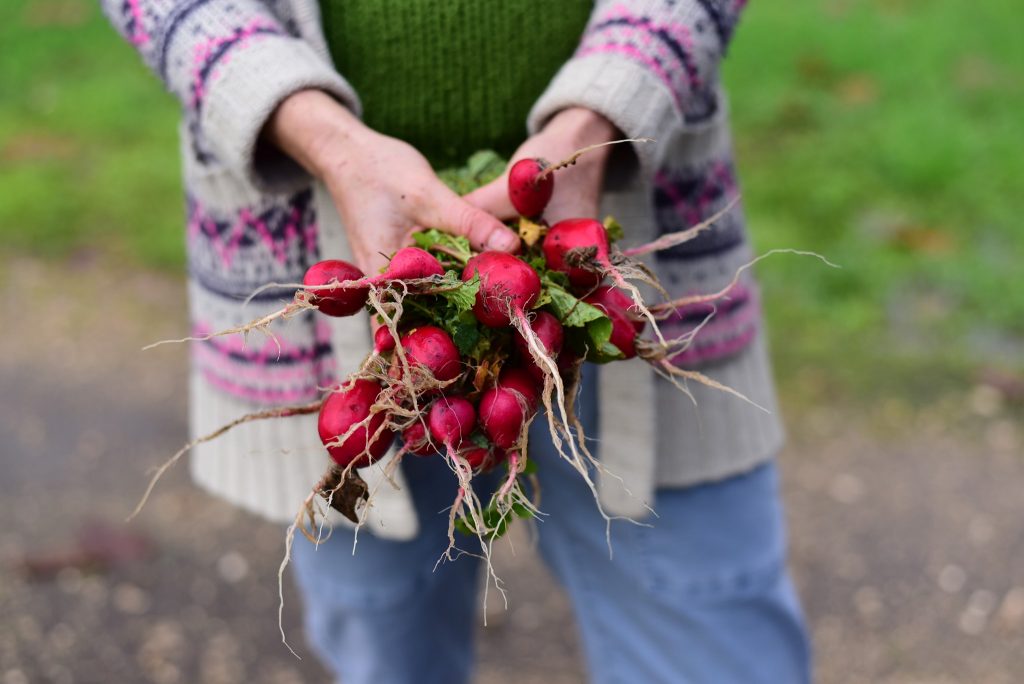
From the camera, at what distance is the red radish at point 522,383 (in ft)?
3.63

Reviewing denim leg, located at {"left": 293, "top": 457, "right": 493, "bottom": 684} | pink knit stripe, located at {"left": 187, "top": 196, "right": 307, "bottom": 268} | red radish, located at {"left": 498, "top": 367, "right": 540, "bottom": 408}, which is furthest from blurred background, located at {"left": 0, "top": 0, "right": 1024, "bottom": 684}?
red radish, located at {"left": 498, "top": 367, "right": 540, "bottom": 408}

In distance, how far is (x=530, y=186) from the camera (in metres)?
1.13

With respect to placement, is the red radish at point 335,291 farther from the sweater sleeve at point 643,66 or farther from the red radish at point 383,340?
the sweater sleeve at point 643,66

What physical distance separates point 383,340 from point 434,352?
2.8 inches

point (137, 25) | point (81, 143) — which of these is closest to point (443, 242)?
point (137, 25)

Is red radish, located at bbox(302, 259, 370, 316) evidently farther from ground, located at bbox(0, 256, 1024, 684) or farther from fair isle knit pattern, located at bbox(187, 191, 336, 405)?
ground, located at bbox(0, 256, 1024, 684)

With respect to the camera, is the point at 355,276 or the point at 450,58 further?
the point at 450,58

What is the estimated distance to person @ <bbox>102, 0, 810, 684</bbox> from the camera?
3.95 ft

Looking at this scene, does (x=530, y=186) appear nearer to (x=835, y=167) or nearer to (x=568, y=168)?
(x=568, y=168)

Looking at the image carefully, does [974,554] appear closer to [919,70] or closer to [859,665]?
[859,665]

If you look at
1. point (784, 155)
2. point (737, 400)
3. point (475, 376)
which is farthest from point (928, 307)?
point (475, 376)

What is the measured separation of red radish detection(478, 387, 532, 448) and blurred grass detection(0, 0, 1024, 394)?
6.92 feet

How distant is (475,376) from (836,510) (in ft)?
5.96

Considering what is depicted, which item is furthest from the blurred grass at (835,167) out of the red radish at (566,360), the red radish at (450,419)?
the red radish at (450,419)
